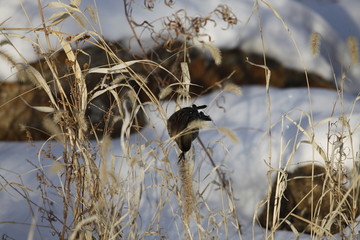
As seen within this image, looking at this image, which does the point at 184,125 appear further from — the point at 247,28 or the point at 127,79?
the point at 247,28

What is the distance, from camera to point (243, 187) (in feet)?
6.24

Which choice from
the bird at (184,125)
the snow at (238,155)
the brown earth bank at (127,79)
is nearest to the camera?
the bird at (184,125)

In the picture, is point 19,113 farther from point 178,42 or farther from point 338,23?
point 338,23

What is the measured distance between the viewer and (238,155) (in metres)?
1.97

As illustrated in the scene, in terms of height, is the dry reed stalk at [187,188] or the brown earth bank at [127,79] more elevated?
the brown earth bank at [127,79]

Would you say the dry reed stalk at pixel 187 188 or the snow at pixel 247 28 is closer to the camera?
the dry reed stalk at pixel 187 188

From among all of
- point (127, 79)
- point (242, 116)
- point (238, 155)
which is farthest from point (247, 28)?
point (238, 155)

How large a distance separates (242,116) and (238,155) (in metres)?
0.25

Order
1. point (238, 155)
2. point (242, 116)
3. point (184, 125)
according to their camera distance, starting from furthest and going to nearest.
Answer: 1. point (242, 116)
2. point (238, 155)
3. point (184, 125)

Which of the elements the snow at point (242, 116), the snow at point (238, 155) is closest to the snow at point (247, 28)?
the snow at point (242, 116)

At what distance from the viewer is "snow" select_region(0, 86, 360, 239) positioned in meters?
1.75

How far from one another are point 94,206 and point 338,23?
214cm

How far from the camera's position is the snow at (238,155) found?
175cm

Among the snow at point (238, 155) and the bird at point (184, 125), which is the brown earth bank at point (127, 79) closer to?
the snow at point (238, 155)
